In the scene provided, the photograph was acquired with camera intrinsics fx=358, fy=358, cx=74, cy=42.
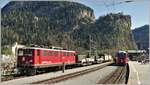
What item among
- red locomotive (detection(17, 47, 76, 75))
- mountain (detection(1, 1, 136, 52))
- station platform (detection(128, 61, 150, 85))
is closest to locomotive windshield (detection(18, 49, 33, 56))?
red locomotive (detection(17, 47, 76, 75))

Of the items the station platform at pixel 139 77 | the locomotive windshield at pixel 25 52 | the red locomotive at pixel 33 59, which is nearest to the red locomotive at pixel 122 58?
the station platform at pixel 139 77

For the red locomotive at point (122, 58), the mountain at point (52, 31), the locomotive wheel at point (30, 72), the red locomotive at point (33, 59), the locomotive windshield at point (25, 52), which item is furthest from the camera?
the mountain at point (52, 31)

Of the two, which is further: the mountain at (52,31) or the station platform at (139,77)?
the mountain at (52,31)

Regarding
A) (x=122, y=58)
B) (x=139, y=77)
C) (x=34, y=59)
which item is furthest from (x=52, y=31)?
(x=139, y=77)

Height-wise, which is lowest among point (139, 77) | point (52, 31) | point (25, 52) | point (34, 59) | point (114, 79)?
point (114, 79)

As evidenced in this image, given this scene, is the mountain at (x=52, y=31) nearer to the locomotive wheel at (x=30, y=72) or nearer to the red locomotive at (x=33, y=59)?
the red locomotive at (x=33, y=59)

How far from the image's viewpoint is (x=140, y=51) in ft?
388

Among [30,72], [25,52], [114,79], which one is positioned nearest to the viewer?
[114,79]

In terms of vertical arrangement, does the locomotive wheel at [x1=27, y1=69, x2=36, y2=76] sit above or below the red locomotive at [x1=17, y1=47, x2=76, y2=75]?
below

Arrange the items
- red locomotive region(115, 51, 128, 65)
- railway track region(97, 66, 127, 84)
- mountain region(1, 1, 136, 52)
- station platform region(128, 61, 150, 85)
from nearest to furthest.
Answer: station platform region(128, 61, 150, 85) → railway track region(97, 66, 127, 84) → red locomotive region(115, 51, 128, 65) → mountain region(1, 1, 136, 52)

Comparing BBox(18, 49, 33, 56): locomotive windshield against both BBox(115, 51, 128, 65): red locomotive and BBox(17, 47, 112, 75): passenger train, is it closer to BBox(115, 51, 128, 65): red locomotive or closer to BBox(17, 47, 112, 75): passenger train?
BBox(17, 47, 112, 75): passenger train

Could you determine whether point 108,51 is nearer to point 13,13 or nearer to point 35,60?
point 13,13

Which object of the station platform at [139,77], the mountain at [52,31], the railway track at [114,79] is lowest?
the railway track at [114,79]

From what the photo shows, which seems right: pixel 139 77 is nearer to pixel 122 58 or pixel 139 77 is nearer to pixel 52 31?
pixel 122 58
